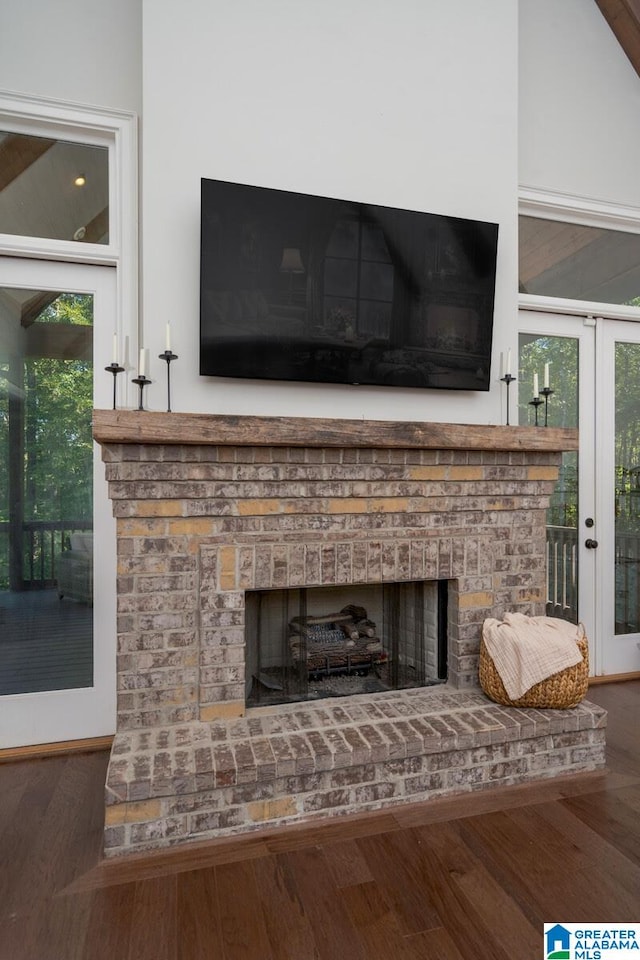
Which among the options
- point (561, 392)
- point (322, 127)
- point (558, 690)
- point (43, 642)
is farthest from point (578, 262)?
point (43, 642)

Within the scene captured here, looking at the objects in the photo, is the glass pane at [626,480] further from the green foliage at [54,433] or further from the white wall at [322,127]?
the green foliage at [54,433]

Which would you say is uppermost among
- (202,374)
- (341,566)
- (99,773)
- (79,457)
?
(202,374)

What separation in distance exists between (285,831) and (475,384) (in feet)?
6.22

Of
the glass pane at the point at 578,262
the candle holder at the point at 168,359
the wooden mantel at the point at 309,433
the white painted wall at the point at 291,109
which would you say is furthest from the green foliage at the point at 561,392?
the candle holder at the point at 168,359

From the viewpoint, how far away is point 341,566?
2.17m

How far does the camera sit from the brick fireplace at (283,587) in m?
1.75

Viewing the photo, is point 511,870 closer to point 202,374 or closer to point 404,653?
point 404,653

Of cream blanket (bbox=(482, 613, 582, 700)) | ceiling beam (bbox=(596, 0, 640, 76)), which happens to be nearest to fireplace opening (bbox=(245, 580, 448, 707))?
cream blanket (bbox=(482, 613, 582, 700))

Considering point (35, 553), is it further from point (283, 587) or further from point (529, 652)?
point (529, 652)

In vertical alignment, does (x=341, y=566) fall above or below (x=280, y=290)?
below

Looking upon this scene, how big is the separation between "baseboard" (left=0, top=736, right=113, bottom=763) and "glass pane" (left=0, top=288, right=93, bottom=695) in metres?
0.23

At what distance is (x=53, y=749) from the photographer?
2264 millimetres

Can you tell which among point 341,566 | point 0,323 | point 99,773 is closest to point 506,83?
point 341,566

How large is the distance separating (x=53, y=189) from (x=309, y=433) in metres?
1.60
